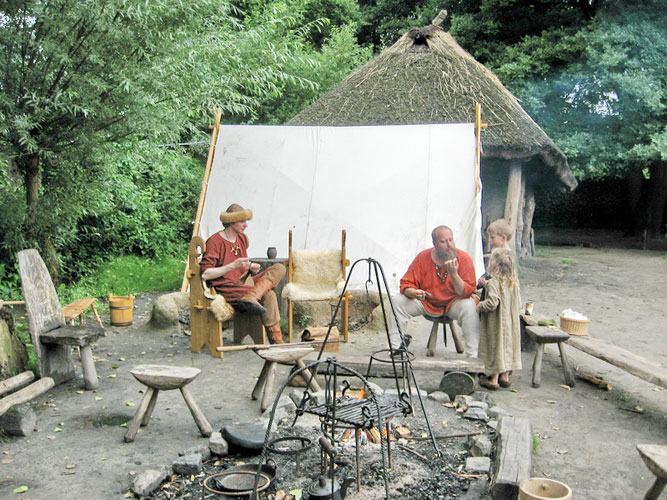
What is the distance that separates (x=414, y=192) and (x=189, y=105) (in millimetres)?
2860

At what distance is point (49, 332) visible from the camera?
4.90 meters

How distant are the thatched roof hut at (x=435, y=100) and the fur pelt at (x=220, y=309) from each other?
5001 mm

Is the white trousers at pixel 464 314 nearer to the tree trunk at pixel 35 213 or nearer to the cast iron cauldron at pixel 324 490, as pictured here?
the cast iron cauldron at pixel 324 490

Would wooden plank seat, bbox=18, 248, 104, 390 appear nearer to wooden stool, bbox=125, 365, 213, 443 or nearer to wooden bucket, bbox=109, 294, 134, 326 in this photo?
wooden stool, bbox=125, 365, 213, 443

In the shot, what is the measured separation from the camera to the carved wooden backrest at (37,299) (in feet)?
15.8

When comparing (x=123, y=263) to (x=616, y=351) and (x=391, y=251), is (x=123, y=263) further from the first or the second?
(x=616, y=351)

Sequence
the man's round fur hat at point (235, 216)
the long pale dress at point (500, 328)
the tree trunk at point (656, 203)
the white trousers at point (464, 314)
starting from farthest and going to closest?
1. the tree trunk at point (656, 203)
2. the man's round fur hat at point (235, 216)
3. the white trousers at point (464, 314)
4. the long pale dress at point (500, 328)

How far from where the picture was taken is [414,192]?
24.6ft

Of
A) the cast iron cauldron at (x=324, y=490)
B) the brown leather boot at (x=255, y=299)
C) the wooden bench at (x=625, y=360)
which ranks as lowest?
the cast iron cauldron at (x=324, y=490)

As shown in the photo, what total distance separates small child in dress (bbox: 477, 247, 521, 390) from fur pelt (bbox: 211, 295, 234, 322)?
2.25 m

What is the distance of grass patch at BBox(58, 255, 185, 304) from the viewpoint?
8.69m

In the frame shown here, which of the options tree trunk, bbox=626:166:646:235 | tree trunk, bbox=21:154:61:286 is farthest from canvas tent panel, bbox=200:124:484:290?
tree trunk, bbox=626:166:646:235

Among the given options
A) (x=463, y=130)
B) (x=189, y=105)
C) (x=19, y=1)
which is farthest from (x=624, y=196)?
(x=19, y=1)

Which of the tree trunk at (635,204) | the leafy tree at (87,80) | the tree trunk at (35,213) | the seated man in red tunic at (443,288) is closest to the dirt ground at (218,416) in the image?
the seated man in red tunic at (443,288)
